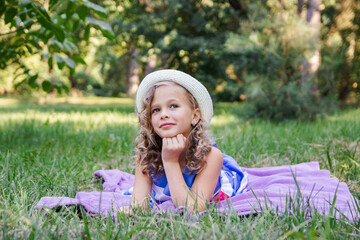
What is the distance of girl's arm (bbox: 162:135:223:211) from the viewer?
6.22 ft

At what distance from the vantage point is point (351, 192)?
2254 millimetres

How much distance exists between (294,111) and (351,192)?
3.53 metres

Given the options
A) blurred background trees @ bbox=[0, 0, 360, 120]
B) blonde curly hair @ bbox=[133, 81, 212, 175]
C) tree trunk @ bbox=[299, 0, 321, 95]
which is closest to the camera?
blonde curly hair @ bbox=[133, 81, 212, 175]

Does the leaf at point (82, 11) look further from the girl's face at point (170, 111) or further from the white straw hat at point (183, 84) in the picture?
the girl's face at point (170, 111)

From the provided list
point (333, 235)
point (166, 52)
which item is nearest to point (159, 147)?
point (333, 235)

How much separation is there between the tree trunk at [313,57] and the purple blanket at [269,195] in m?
3.19

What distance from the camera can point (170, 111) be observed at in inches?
78.0

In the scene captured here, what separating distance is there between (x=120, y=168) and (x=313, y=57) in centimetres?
A: 432

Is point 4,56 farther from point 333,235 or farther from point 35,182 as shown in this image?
point 333,235

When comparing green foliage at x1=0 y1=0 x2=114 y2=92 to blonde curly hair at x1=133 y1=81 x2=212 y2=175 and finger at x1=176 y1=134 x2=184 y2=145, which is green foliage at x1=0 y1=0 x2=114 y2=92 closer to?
blonde curly hair at x1=133 y1=81 x2=212 y2=175

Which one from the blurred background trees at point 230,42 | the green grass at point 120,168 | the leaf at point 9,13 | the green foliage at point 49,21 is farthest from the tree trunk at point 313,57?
the leaf at point 9,13

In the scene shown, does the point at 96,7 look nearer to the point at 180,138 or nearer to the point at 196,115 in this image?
the point at 196,115

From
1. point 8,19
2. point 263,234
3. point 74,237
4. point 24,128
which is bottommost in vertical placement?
point 24,128

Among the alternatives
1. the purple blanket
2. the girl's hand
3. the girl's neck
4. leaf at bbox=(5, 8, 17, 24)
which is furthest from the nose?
leaf at bbox=(5, 8, 17, 24)
